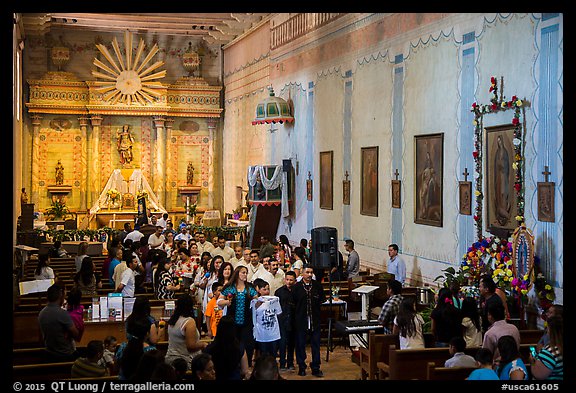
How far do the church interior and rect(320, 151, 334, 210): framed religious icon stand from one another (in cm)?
8

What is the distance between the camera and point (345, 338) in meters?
14.0

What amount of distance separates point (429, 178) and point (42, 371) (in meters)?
9.68

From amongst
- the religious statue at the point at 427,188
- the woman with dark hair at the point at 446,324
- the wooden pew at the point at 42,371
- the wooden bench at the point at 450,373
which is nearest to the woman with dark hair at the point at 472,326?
the woman with dark hair at the point at 446,324

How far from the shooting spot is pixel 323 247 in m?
14.1

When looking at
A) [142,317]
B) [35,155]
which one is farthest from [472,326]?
[35,155]

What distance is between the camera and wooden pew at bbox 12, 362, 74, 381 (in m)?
8.44

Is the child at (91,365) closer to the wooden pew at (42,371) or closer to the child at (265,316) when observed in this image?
the wooden pew at (42,371)

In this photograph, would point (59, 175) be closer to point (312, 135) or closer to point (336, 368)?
point (312, 135)

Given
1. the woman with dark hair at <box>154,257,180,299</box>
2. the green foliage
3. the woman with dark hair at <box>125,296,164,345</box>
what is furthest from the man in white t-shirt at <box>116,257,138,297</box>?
the green foliage

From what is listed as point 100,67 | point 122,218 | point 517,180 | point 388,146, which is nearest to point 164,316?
point 517,180

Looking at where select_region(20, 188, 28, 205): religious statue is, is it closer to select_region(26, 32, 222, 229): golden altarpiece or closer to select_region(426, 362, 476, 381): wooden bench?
select_region(26, 32, 222, 229): golden altarpiece

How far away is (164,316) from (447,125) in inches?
280

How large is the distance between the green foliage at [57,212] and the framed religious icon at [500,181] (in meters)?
20.8
